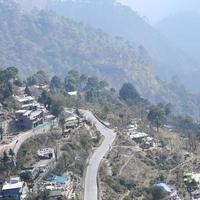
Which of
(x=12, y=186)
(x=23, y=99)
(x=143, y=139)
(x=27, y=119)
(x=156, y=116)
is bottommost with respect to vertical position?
(x=143, y=139)

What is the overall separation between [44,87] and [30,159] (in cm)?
2444

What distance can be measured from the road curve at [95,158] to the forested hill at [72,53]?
196 ft

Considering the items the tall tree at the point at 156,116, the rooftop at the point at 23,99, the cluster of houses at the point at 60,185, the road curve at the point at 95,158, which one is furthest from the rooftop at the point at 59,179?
the tall tree at the point at 156,116

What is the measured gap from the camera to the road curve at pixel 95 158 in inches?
1332

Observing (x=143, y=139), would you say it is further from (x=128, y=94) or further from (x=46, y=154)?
(x=128, y=94)

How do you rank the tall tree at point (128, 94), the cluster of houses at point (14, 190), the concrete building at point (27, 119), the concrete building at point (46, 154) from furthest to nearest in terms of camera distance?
1. the tall tree at point (128, 94)
2. the concrete building at point (27, 119)
3. the concrete building at point (46, 154)
4. the cluster of houses at point (14, 190)

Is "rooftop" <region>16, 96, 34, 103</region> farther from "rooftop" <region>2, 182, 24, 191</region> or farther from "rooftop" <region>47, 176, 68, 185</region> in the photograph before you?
"rooftop" <region>2, 182, 24, 191</region>

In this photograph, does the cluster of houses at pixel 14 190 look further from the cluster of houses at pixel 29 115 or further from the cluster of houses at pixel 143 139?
the cluster of houses at pixel 143 139

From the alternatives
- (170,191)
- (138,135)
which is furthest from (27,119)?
(170,191)

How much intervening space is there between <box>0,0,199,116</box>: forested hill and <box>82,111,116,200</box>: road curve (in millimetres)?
59778

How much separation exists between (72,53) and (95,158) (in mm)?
92340

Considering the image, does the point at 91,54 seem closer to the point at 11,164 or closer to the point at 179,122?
the point at 179,122

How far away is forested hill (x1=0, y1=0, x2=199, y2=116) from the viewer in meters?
118

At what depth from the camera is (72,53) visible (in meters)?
131
